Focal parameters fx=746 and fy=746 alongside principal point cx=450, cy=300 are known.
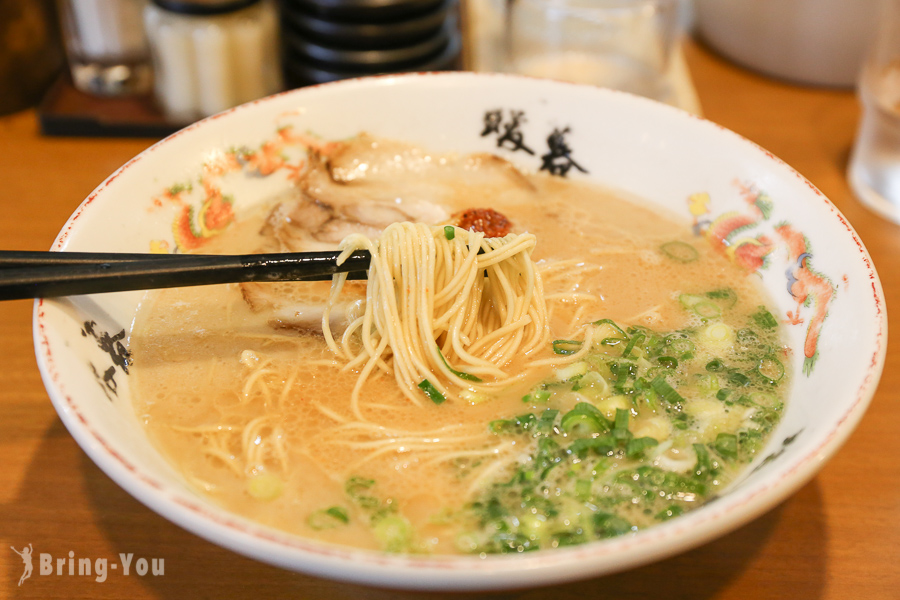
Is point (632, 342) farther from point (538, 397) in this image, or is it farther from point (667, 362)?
point (538, 397)

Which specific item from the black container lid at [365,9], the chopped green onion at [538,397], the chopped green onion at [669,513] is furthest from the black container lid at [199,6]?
the chopped green onion at [669,513]

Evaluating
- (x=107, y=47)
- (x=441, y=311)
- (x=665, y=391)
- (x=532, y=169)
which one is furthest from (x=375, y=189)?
(x=107, y=47)

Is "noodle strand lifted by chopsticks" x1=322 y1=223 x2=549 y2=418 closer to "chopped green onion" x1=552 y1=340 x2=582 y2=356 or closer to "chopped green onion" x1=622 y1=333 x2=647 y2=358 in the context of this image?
"chopped green onion" x1=552 y1=340 x2=582 y2=356

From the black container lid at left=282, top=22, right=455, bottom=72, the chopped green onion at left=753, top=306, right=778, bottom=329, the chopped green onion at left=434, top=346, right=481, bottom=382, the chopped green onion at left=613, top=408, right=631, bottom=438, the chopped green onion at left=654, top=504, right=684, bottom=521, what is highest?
the black container lid at left=282, top=22, right=455, bottom=72

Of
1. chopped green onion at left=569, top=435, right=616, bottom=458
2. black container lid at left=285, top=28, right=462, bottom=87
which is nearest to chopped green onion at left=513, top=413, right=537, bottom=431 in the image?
chopped green onion at left=569, top=435, right=616, bottom=458

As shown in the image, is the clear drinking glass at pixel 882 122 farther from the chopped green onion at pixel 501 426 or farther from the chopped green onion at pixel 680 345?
the chopped green onion at pixel 501 426

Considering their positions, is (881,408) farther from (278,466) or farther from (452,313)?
(278,466)
